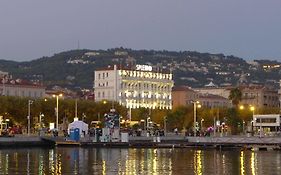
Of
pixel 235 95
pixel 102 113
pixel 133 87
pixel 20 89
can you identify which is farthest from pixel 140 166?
pixel 20 89

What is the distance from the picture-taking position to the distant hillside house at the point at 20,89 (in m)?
179

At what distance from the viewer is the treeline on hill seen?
12250cm

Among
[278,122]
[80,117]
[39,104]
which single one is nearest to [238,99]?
[278,122]

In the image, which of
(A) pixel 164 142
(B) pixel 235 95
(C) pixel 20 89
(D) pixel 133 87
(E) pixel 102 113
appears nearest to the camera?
(A) pixel 164 142

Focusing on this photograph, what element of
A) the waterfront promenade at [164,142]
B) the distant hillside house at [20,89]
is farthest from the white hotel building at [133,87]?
the waterfront promenade at [164,142]

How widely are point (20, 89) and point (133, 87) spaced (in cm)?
2616

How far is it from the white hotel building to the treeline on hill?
21.8 m

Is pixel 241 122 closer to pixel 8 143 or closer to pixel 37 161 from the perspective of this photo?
pixel 8 143

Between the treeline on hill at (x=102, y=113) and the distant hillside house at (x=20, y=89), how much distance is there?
34328mm

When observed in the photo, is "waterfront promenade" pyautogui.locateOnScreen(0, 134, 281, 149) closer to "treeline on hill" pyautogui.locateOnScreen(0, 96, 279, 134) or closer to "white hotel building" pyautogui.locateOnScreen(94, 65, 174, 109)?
"treeline on hill" pyautogui.locateOnScreen(0, 96, 279, 134)

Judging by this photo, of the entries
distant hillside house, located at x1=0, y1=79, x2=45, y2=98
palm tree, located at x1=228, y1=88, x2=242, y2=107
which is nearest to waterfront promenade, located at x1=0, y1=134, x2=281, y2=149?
palm tree, located at x1=228, y1=88, x2=242, y2=107

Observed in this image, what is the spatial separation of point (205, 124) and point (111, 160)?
265 ft

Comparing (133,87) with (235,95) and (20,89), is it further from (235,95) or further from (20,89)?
(235,95)

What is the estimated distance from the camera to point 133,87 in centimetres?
18512
